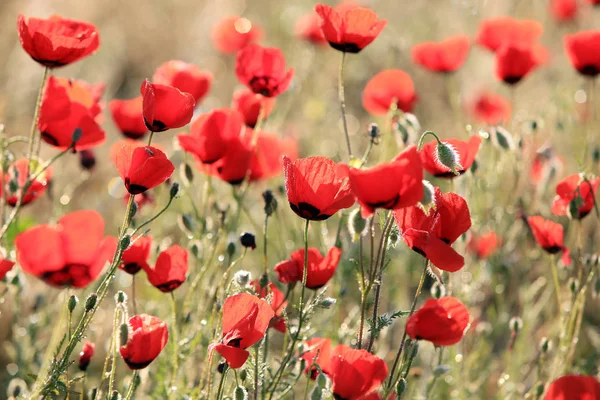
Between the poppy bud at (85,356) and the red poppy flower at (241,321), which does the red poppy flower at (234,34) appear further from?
the red poppy flower at (241,321)

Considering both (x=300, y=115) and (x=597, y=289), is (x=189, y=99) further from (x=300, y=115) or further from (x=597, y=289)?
(x=300, y=115)

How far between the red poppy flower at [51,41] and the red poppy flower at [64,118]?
0.12 meters

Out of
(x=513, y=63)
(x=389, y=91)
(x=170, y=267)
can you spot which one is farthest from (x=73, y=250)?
(x=513, y=63)

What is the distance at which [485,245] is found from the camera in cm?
267

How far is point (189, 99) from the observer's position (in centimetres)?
161

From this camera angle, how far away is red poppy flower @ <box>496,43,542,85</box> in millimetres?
2877

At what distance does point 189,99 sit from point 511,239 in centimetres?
171

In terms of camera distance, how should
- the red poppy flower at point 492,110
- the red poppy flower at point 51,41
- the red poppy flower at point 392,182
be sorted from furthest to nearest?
1. the red poppy flower at point 492,110
2. the red poppy flower at point 51,41
3. the red poppy flower at point 392,182

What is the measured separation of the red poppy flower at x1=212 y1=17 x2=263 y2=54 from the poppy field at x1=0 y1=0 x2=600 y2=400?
0.01 metres

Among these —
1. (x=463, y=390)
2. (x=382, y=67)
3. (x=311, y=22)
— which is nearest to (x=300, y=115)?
(x=382, y=67)

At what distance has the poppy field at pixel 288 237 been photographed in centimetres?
152

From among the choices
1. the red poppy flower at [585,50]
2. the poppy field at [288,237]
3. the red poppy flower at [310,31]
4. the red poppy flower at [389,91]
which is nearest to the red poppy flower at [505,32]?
the poppy field at [288,237]

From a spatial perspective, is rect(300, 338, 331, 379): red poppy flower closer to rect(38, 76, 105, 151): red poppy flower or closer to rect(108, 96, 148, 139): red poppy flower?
rect(38, 76, 105, 151): red poppy flower

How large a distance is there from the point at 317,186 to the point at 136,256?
0.52 m
